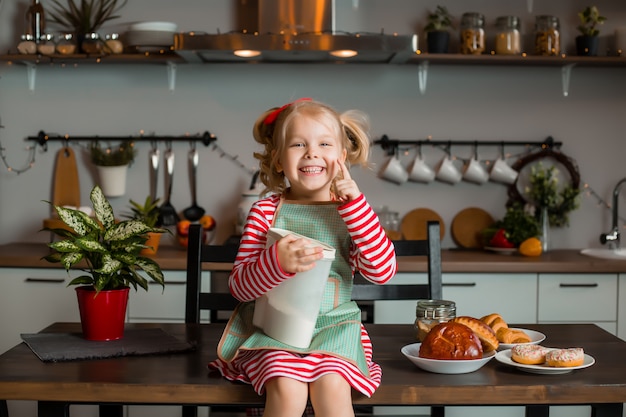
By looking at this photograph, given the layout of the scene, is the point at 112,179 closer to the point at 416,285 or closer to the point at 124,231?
the point at 416,285

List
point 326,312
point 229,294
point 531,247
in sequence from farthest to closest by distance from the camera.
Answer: point 531,247 < point 229,294 < point 326,312

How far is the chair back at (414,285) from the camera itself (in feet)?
6.70

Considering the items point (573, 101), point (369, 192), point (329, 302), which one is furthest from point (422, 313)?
point (573, 101)

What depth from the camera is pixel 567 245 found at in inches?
143

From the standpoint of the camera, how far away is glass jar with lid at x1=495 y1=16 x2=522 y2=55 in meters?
3.40

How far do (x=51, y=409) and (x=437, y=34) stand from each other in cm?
246

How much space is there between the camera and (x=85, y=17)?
345cm

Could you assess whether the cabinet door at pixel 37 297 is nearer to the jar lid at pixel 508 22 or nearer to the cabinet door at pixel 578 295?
the cabinet door at pixel 578 295

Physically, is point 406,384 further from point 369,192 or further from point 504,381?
point 369,192

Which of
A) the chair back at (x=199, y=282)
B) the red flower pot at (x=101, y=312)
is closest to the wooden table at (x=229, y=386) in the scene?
the red flower pot at (x=101, y=312)

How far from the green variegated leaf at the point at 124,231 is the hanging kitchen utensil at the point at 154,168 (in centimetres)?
197

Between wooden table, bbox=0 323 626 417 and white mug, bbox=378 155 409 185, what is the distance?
208 centimetres

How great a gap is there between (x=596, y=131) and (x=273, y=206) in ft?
7.94

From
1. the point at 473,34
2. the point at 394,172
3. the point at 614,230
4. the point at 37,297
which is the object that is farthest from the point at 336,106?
the point at 37,297
